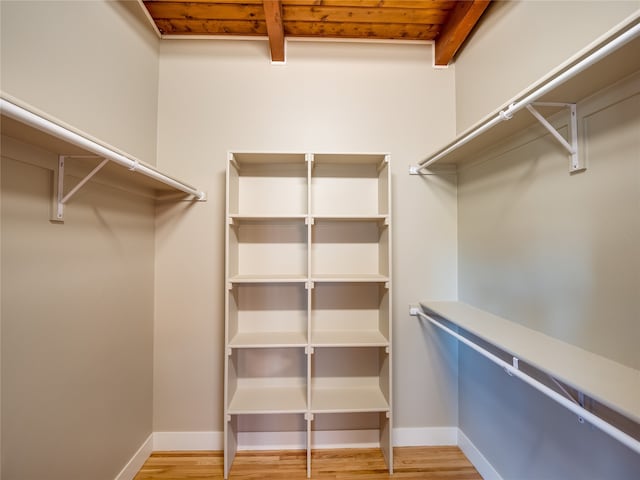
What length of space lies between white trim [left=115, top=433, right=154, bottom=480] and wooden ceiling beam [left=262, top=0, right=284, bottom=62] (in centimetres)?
271

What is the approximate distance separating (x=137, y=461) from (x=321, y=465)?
113 centimetres

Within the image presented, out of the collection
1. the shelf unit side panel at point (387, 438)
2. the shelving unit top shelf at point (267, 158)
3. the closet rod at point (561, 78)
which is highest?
the shelving unit top shelf at point (267, 158)

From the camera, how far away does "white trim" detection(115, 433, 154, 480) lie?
151 centimetres

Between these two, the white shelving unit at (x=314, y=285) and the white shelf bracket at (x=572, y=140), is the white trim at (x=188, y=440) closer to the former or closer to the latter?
the white shelving unit at (x=314, y=285)

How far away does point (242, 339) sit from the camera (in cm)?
170

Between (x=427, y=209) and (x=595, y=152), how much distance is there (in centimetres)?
100

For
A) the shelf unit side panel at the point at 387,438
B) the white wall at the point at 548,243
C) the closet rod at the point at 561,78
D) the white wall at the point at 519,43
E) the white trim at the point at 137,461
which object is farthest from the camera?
the shelf unit side panel at the point at 387,438

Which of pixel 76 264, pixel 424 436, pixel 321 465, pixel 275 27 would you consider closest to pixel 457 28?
pixel 275 27

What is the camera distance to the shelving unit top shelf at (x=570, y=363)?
2.29 ft

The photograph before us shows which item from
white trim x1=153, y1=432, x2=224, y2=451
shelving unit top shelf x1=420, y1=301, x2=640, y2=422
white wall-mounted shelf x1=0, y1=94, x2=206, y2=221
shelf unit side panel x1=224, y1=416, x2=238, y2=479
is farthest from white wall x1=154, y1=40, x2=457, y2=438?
shelving unit top shelf x1=420, y1=301, x2=640, y2=422

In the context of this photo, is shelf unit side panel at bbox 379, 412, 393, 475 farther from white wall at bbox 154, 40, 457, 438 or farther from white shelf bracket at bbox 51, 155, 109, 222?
white shelf bracket at bbox 51, 155, 109, 222

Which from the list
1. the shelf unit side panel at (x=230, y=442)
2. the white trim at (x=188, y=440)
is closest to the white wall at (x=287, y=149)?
the white trim at (x=188, y=440)

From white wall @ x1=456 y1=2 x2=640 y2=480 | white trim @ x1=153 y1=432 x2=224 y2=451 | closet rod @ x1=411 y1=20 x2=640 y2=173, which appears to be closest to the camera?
closet rod @ x1=411 y1=20 x2=640 y2=173

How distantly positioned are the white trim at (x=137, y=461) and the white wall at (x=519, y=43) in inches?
115
